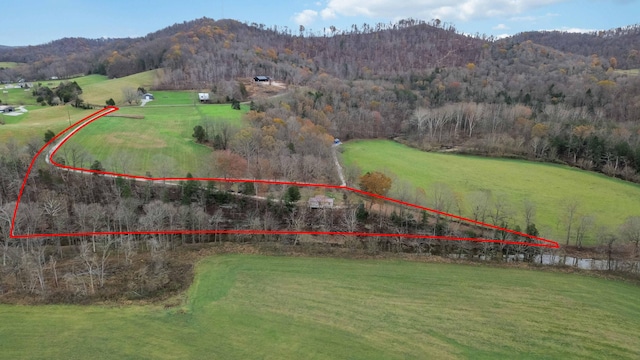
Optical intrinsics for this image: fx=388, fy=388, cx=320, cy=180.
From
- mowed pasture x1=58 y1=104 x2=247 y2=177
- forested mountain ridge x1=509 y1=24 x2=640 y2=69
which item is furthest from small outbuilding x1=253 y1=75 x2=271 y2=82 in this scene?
forested mountain ridge x1=509 y1=24 x2=640 y2=69

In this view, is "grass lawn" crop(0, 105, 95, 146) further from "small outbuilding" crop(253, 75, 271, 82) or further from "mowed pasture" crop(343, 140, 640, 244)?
"small outbuilding" crop(253, 75, 271, 82)

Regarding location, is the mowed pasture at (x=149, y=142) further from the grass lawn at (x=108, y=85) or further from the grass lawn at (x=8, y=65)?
the grass lawn at (x=8, y=65)

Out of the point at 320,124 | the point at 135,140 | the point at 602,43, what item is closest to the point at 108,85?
the point at 135,140

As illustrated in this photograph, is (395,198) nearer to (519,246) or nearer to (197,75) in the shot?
(519,246)

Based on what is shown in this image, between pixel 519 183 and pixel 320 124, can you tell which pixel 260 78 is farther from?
pixel 519 183

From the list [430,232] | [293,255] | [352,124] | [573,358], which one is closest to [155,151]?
[293,255]
